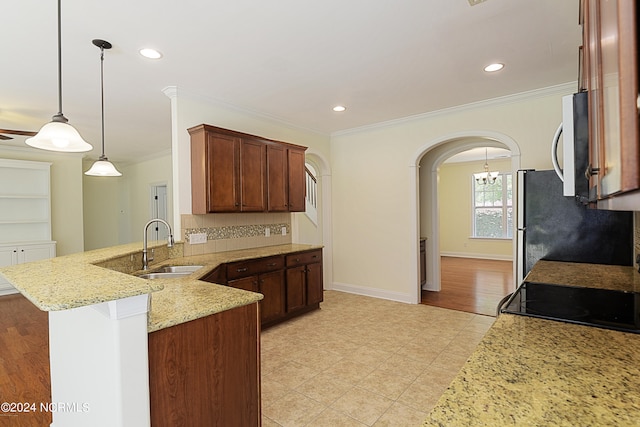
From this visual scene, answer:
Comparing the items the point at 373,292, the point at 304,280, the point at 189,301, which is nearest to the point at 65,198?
the point at 304,280

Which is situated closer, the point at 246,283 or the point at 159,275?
the point at 159,275

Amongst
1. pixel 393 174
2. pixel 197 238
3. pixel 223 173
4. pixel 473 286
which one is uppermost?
pixel 393 174

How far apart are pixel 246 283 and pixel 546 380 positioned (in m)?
2.90

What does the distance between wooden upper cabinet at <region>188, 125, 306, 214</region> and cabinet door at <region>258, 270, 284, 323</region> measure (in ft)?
2.72

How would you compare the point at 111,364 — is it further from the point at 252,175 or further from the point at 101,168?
the point at 252,175

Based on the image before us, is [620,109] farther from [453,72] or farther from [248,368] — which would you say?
[453,72]

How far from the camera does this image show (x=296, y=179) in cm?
443

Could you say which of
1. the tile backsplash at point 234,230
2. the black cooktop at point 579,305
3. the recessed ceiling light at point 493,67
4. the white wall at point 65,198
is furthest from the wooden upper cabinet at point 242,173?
the white wall at point 65,198

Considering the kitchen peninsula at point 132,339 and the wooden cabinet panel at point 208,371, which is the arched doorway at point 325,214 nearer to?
the kitchen peninsula at point 132,339

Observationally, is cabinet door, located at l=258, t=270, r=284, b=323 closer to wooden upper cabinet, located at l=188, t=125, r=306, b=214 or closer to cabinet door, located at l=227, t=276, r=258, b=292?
cabinet door, located at l=227, t=276, r=258, b=292

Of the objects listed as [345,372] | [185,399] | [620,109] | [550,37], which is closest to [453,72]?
[550,37]

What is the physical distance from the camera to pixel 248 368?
5.39 feet

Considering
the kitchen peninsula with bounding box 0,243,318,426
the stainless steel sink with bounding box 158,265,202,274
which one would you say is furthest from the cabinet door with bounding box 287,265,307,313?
the kitchen peninsula with bounding box 0,243,318,426

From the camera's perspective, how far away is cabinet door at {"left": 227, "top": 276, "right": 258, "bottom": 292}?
10.6ft
